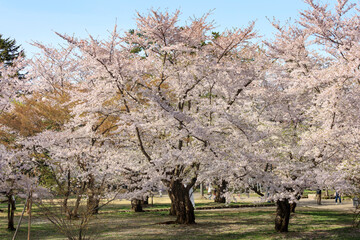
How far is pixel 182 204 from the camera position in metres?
16.9

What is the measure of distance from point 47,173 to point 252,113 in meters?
12.5

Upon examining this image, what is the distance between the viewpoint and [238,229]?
50.0 ft

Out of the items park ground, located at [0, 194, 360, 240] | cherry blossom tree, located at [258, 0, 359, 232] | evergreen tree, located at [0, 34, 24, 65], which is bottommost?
park ground, located at [0, 194, 360, 240]

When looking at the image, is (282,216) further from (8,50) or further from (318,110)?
(8,50)

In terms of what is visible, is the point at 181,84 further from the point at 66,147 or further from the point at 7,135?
the point at 7,135

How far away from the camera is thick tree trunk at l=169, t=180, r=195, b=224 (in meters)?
16.8

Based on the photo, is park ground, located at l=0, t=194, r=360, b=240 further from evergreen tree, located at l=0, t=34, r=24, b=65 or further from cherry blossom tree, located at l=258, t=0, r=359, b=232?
evergreen tree, located at l=0, t=34, r=24, b=65

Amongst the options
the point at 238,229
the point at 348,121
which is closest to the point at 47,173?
the point at 238,229

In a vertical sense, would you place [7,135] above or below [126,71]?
below

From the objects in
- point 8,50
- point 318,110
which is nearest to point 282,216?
point 318,110

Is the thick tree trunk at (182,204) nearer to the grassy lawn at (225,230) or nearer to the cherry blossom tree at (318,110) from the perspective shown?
the grassy lawn at (225,230)

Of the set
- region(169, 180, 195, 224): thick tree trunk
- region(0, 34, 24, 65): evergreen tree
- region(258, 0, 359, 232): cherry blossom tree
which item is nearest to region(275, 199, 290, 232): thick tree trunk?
region(258, 0, 359, 232): cherry blossom tree

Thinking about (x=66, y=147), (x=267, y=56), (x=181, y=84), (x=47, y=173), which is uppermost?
(x=267, y=56)

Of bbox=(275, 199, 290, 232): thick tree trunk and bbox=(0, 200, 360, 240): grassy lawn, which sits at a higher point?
bbox=(275, 199, 290, 232): thick tree trunk
